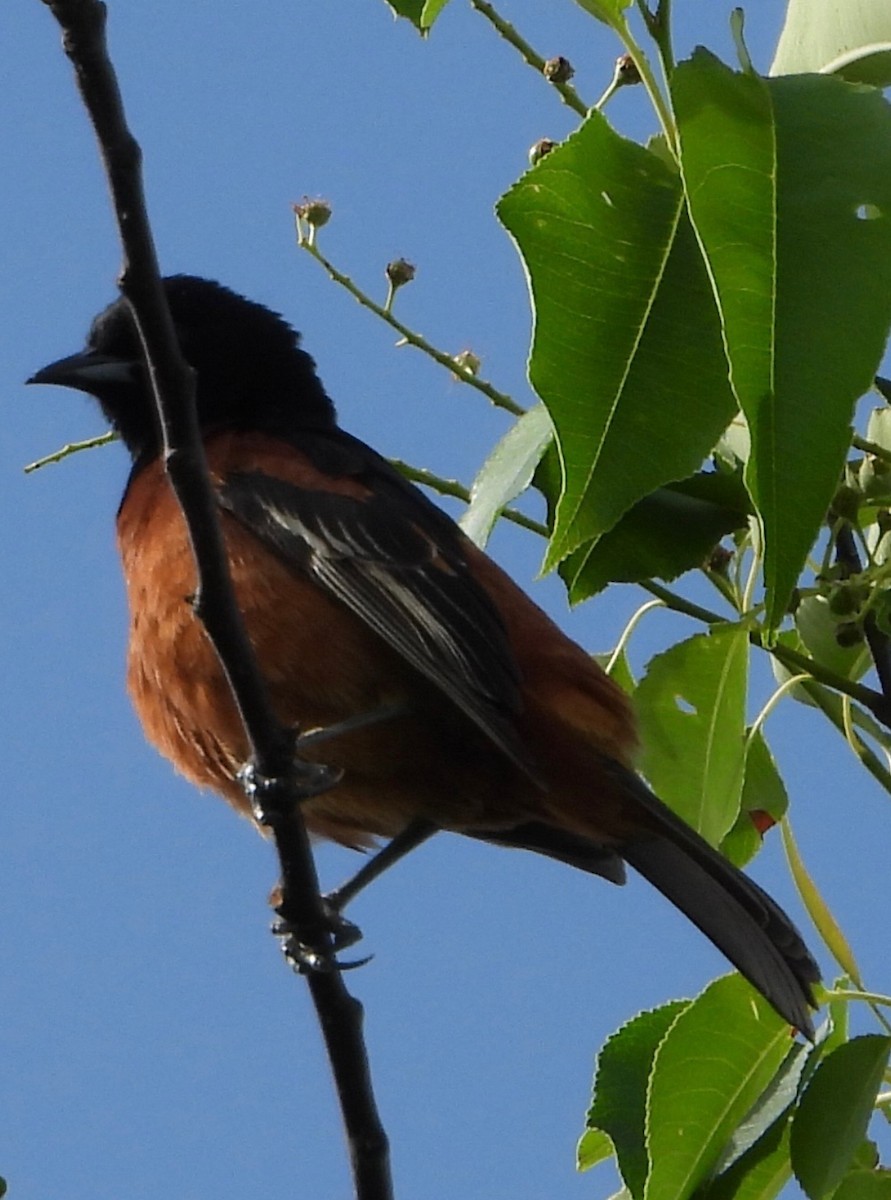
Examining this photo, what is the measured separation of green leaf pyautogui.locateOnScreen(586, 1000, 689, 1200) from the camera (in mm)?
2953

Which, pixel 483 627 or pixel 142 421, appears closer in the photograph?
pixel 483 627

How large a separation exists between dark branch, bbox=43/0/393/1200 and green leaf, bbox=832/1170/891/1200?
26.2 inches

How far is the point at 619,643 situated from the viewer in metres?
3.50

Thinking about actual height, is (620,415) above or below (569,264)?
below

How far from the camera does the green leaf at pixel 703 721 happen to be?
3029 millimetres

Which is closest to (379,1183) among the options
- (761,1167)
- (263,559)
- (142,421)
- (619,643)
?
(761,1167)

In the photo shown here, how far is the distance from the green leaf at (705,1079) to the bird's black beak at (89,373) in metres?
2.34

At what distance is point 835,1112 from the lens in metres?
2.70

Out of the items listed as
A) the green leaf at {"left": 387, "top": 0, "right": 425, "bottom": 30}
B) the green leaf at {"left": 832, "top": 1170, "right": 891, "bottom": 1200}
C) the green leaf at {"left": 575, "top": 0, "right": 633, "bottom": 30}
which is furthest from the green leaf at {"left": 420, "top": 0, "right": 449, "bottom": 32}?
the green leaf at {"left": 832, "top": 1170, "right": 891, "bottom": 1200}

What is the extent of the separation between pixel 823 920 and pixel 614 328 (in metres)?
1.16

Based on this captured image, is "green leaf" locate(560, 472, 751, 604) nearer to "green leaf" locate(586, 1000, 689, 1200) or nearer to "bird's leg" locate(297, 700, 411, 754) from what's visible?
"green leaf" locate(586, 1000, 689, 1200)

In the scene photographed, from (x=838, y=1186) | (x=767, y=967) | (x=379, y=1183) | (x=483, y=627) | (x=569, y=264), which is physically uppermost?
(x=483, y=627)

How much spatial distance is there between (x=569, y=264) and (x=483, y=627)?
1.32 m

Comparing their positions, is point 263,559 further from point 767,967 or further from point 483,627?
point 767,967
